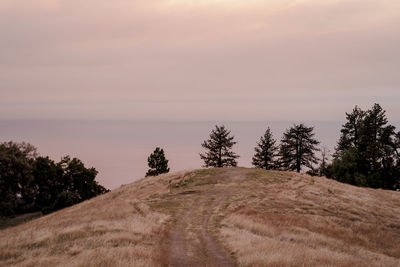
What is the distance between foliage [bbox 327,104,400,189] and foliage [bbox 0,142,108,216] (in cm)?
5107

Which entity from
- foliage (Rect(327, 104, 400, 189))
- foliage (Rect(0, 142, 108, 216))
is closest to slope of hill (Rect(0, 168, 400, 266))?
foliage (Rect(327, 104, 400, 189))

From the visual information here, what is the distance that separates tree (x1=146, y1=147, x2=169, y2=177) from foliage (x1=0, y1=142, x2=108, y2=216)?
12.6 meters

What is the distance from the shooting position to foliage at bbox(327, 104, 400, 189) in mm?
57156

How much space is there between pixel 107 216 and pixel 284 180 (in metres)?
25.5

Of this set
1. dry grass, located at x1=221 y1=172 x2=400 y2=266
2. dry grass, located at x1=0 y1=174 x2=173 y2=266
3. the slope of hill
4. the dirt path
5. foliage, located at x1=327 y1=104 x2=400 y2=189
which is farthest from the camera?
foliage, located at x1=327 y1=104 x2=400 y2=189

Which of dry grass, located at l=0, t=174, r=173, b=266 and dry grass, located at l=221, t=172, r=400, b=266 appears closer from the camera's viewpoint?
dry grass, located at l=0, t=174, r=173, b=266

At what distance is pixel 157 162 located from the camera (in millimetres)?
65562

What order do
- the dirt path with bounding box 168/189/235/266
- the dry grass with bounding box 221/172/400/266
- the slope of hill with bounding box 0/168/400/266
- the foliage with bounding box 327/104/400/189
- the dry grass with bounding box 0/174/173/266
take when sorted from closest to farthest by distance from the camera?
the dry grass with bounding box 0/174/173/266
the slope of hill with bounding box 0/168/400/266
the dirt path with bounding box 168/189/235/266
the dry grass with bounding box 221/172/400/266
the foliage with bounding box 327/104/400/189

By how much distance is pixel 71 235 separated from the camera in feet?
56.5

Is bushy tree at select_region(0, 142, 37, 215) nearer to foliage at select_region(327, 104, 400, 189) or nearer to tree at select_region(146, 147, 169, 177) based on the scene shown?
tree at select_region(146, 147, 169, 177)

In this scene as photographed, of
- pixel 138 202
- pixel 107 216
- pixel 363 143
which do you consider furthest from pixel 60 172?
pixel 363 143

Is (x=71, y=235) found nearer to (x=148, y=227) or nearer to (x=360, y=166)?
(x=148, y=227)

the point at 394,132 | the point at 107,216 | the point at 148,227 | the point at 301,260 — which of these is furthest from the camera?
the point at 394,132

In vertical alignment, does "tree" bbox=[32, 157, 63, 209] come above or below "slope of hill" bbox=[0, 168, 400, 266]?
below
